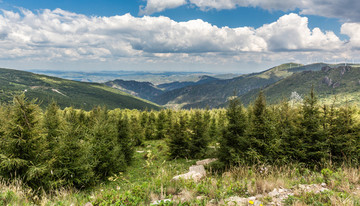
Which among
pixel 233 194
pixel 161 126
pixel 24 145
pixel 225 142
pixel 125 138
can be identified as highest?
pixel 233 194

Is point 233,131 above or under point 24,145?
under

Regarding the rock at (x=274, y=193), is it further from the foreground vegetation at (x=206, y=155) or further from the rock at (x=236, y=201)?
the rock at (x=236, y=201)

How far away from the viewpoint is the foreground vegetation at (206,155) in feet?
17.4

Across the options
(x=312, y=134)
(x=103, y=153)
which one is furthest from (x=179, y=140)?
(x=312, y=134)

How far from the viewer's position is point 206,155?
23.2m

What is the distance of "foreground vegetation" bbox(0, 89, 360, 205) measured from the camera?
208 inches

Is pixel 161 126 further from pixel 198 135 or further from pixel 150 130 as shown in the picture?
pixel 198 135

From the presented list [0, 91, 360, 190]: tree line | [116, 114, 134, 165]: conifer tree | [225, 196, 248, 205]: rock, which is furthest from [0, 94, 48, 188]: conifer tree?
[116, 114, 134, 165]: conifer tree

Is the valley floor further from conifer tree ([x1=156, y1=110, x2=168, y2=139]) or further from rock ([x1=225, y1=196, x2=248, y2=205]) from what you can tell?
conifer tree ([x1=156, y1=110, x2=168, y2=139])

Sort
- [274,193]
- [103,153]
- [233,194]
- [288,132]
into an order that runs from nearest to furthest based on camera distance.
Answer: [274,193] → [233,194] → [288,132] → [103,153]

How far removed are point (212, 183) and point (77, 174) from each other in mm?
10601

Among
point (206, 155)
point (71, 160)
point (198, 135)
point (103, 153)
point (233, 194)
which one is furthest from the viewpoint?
point (198, 135)

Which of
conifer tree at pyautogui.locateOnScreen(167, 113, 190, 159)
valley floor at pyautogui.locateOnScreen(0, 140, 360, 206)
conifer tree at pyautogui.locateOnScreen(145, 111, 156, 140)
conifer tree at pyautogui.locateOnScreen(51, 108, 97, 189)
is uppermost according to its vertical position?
valley floor at pyautogui.locateOnScreen(0, 140, 360, 206)

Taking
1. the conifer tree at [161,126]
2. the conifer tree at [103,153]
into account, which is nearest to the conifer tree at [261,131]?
the conifer tree at [103,153]
